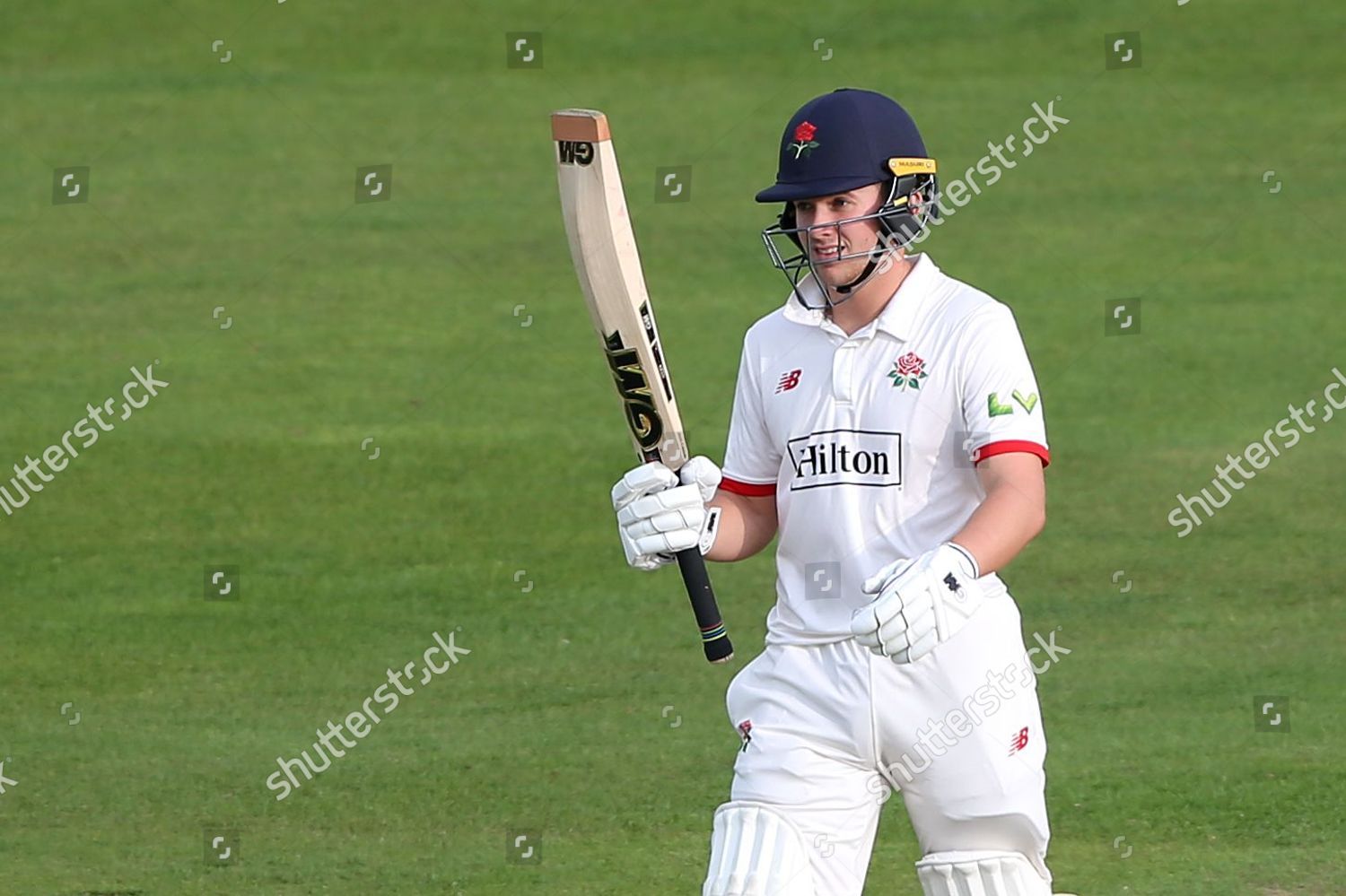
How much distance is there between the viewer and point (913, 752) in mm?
5520

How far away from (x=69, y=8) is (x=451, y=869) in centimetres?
1719

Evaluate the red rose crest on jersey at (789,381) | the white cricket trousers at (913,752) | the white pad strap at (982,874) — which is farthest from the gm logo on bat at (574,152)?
the white pad strap at (982,874)

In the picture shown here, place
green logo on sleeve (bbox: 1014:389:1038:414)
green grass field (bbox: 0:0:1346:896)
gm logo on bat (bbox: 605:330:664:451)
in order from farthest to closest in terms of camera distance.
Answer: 1. green grass field (bbox: 0:0:1346:896)
2. gm logo on bat (bbox: 605:330:664:451)
3. green logo on sleeve (bbox: 1014:389:1038:414)

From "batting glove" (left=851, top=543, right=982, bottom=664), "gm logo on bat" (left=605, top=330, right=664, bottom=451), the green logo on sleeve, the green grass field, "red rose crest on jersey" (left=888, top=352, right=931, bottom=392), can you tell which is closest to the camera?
"batting glove" (left=851, top=543, right=982, bottom=664)

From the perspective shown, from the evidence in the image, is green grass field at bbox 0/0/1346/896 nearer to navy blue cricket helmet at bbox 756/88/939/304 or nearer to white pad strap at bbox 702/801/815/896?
white pad strap at bbox 702/801/815/896

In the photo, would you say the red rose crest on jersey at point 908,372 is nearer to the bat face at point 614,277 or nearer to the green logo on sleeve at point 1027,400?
the green logo on sleeve at point 1027,400

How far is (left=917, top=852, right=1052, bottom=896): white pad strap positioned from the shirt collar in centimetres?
133

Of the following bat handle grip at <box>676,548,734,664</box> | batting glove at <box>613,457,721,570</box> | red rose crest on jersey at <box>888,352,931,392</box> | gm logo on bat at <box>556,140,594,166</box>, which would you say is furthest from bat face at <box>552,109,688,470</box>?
red rose crest on jersey at <box>888,352,931,392</box>

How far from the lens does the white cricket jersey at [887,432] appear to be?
5535 millimetres

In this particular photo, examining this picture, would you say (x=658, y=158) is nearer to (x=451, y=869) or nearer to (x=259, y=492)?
(x=259, y=492)

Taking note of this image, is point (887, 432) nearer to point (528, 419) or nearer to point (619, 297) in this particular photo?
point (619, 297)

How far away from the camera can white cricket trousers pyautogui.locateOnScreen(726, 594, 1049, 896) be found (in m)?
5.51

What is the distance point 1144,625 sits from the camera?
1096cm

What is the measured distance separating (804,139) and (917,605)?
133 centimetres
